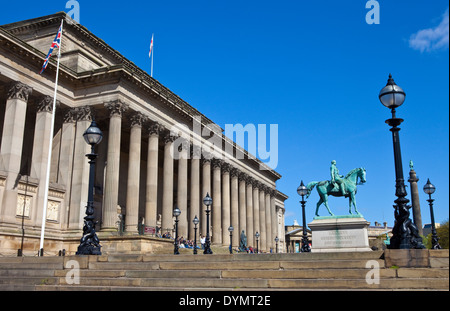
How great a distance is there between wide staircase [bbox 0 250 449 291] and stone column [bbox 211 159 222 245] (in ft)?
119

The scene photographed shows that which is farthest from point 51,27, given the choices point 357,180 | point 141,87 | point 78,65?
point 357,180

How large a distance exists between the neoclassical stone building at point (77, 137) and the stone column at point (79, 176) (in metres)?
0.09

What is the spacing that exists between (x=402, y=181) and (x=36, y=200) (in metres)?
29.4

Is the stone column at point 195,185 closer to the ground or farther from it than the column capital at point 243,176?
closer to the ground

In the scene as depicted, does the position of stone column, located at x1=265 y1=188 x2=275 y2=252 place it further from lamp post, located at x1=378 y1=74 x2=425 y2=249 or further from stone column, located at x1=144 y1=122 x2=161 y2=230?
lamp post, located at x1=378 y1=74 x2=425 y2=249

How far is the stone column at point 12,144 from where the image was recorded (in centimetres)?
3119

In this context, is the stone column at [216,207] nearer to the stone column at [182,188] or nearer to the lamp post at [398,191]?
the stone column at [182,188]

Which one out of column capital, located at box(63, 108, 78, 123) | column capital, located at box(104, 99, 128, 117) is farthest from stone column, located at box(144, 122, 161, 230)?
column capital, located at box(63, 108, 78, 123)

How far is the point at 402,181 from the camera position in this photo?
513 inches

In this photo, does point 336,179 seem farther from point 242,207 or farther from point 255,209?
point 255,209

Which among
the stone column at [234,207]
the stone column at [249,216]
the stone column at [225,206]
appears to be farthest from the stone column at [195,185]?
the stone column at [249,216]

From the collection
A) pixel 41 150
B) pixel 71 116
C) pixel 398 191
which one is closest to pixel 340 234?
pixel 398 191

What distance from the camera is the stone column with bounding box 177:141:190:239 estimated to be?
148 ft

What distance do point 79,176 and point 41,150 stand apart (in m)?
3.74
